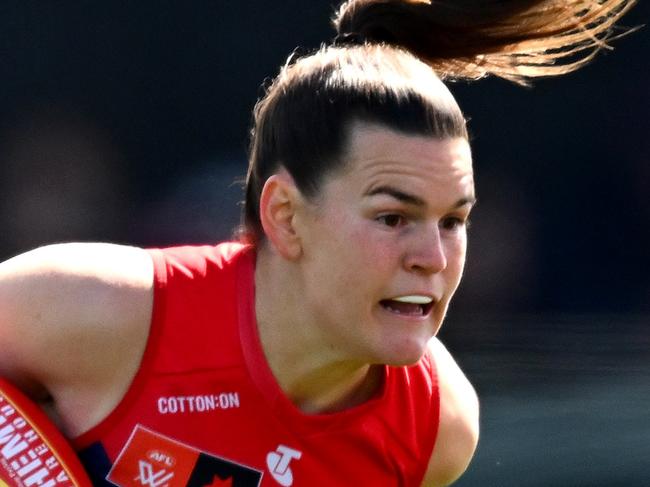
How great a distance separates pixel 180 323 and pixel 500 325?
1866mm

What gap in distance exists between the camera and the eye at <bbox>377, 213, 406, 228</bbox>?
2707mm

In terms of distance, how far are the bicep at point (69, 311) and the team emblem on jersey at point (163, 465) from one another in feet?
0.48

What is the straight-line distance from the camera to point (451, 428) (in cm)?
305

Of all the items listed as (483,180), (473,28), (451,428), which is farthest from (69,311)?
(483,180)

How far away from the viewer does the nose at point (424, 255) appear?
2.69 m

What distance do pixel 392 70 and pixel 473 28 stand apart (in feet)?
0.99

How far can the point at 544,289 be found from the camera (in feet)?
14.6

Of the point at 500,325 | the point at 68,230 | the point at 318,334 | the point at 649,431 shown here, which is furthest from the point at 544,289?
the point at 318,334

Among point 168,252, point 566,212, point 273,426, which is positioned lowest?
point 273,426

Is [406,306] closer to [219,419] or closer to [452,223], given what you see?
[452,223]

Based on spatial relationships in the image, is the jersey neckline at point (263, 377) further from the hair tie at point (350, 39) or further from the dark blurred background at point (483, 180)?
the dark blurred background at point (483, 180)

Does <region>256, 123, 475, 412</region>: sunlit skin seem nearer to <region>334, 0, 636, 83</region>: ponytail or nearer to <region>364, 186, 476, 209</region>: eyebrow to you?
<region>364, 186, 476, 209</region>: eyebrow

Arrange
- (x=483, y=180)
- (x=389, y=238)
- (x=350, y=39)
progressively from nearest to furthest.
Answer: (x=389, y=238) → (x=350, y=39) → (x=483, y=180)

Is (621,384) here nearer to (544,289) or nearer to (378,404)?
(544,289)
